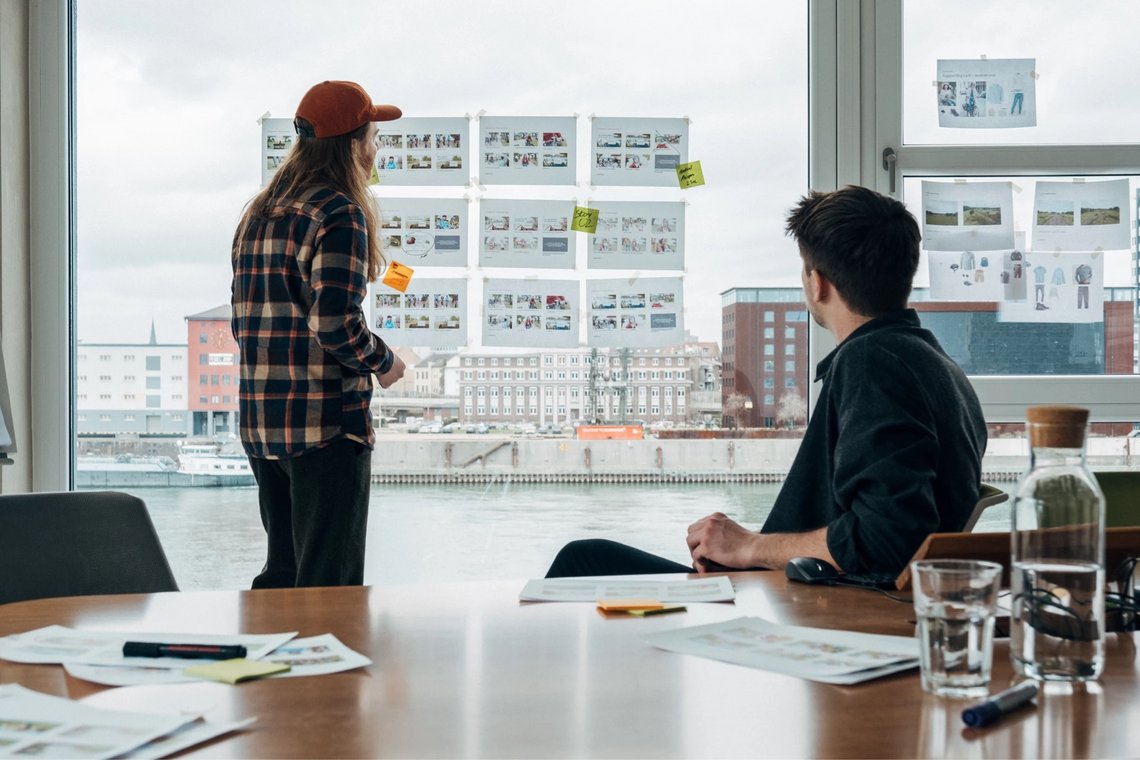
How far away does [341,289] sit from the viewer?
2.36 metres

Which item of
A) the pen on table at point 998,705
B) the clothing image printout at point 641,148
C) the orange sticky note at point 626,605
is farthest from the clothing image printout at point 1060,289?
the pen on table at point 998,705

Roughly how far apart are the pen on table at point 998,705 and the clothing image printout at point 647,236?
2323 millimetres

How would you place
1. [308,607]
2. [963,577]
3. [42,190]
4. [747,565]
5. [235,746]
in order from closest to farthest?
[235,746], [963,577], [308,607], [747,565], [42,190]

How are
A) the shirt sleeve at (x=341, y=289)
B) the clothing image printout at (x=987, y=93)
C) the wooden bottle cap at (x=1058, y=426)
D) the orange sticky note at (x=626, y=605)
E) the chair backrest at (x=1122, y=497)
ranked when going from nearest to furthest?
the wooden bottle cap at (x=1058, y=426) → the orange sticky note at (x=626, y=605) → the chair backrest at (x=1122, y=497) → the shirt sleeve at (x=341, y=289) → the clothing image printout at (x=987, y=93)

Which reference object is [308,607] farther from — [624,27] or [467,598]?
[624,27]

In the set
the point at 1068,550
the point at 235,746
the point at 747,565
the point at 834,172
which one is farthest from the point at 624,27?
the point at 235,746

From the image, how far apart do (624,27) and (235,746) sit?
2.70 metres

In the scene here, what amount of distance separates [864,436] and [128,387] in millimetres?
2401

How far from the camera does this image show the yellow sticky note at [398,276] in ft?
10.4

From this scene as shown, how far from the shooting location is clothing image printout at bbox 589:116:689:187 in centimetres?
320

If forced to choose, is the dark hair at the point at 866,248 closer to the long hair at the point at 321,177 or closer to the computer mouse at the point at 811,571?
the computer mouse at the point at 811,571

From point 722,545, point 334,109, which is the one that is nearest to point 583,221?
point 334,109

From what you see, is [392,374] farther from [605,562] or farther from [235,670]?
[235,670]

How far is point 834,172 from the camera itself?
3.13 meters
